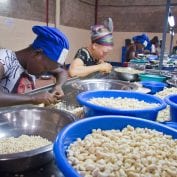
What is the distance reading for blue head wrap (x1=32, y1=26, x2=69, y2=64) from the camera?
1537 mm

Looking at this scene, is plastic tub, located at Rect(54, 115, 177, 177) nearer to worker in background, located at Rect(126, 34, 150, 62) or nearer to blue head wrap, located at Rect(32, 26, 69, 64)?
blue head wrap, located at Rect(32, 26, 69, 64)

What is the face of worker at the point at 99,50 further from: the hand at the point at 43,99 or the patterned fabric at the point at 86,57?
the hand at the point at 43,99

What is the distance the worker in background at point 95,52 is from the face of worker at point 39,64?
88 centimetres

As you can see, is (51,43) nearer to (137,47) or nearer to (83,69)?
(83,69)

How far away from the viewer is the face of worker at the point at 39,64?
161 cm

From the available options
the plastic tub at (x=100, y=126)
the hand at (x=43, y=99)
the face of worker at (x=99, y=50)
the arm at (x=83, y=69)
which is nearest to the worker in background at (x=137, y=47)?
the face of worker at (x=99, y=50)

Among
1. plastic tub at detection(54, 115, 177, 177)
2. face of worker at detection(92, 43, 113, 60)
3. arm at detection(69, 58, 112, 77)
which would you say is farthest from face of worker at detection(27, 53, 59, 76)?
face of worker at detection(92, 43, 113, 60)

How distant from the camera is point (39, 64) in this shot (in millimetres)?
1641

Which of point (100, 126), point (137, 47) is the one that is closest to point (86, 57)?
point (100, 126)

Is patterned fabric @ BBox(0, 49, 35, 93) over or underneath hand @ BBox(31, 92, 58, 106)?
over

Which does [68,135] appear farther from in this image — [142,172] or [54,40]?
[54,40]

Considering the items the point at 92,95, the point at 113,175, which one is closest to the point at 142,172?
the point at 113,175

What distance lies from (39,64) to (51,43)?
17cm

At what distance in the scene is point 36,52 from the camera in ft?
5.27
